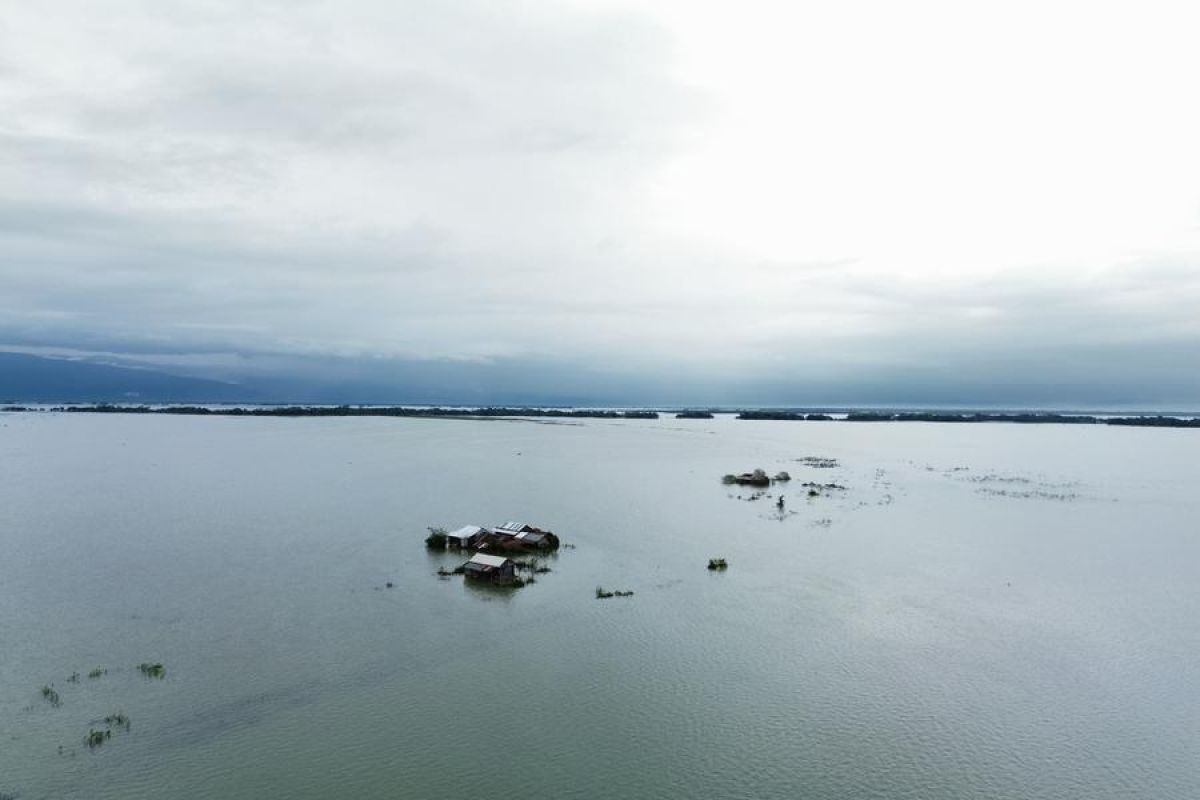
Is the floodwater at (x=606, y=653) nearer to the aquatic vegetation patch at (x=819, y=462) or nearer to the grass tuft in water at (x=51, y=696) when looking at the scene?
the grass tuft in water at (x=51, y=696)

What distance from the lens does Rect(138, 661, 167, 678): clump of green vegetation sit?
18641 mm

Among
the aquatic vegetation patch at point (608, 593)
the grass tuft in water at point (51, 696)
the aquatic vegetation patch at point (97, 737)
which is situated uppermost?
the aquatic vegetation patch at point (608, 593)

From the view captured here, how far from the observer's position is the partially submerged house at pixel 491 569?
28.1m

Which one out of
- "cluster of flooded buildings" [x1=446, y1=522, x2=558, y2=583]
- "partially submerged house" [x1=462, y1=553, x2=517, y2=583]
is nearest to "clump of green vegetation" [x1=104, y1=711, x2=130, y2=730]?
"partially submerged house" [x1=462, y1=553, x2=517, y2=583]

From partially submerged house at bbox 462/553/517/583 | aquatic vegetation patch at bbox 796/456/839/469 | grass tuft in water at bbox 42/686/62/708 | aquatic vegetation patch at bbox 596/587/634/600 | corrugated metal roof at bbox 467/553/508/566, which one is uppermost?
aquatic vegetation patch at bbox 796/456/839/469

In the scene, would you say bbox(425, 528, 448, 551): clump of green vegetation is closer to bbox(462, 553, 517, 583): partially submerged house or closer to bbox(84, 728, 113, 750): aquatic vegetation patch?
bbox(462, 553, 517, 583): partially submerged house

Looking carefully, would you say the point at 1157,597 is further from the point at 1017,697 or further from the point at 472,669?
the point at 472,669

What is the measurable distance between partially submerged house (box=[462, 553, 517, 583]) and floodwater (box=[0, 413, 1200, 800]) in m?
0.89

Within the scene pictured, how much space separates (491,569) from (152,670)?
1220 centimetres

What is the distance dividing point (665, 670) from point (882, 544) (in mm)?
20720

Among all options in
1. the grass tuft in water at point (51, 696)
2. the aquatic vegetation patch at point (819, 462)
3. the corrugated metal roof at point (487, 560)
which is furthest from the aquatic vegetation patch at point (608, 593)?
the aquatic vegetation patch at point (819, 462)

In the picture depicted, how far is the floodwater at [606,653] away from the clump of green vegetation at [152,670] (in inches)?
9.6

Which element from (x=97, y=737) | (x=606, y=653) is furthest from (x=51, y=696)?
(x=606, y=653)

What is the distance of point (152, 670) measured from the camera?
1886 cm
